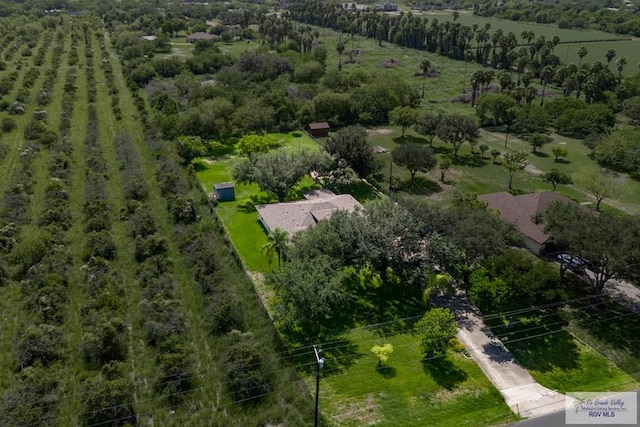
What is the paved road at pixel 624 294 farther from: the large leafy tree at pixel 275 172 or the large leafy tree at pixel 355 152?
the large leafy tree at pixel 275 172

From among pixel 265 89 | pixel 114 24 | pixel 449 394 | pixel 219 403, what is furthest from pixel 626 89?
pixel 114 24

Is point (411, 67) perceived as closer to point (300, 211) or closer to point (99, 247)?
point (300, 211)

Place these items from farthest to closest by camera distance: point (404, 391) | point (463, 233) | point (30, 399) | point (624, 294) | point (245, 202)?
point (245, 202) < point (624, 294) < point (463, 233) < point (404, 391) < point (30, 399)

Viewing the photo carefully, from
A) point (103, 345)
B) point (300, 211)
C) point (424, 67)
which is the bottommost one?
point (103, 345)

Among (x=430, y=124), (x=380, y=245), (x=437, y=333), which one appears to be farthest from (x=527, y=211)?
(x=430, y=124)

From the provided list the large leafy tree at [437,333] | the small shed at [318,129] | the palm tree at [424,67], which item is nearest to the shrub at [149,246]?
the large leafy tree at [437,333]

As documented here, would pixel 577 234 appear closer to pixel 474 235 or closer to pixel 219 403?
pixel 474 235
